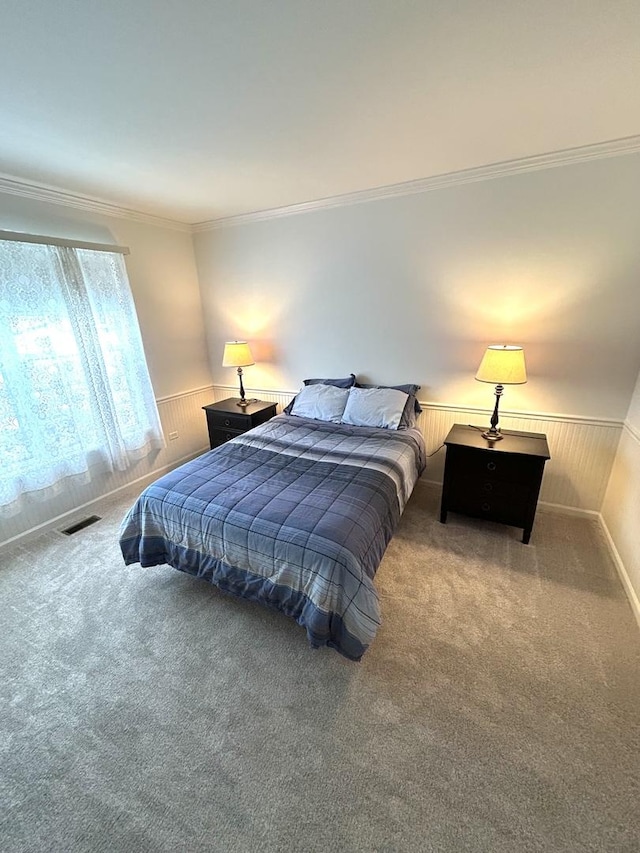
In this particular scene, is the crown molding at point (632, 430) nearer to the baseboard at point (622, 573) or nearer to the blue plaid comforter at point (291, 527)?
the baseboard at point (622, 573)

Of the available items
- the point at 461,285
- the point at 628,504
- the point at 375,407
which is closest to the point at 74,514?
the point at 375,407

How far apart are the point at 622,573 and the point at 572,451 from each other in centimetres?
87

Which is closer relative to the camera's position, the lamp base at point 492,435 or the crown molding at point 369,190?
the crown molding at point 369,190

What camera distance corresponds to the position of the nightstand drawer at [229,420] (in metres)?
3.25

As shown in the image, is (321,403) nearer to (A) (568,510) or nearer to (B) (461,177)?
(B) (461,177)

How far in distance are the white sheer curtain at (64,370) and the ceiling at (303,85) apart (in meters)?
0.63

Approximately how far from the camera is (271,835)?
1.05 metres

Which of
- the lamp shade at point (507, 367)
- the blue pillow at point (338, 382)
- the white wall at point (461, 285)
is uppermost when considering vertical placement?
the white wall at point (461, 285)

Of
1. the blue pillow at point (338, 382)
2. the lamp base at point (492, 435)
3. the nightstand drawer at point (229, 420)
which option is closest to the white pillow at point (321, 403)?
the blue pillow at point (338, 382)

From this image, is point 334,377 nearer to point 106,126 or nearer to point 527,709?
point 106,126

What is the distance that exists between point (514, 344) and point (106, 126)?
2813mm

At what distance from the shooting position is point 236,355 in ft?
10.7

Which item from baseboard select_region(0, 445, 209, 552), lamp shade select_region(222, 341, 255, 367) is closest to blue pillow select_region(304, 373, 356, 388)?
lamp shade select_region(222, 341, 255, 367)

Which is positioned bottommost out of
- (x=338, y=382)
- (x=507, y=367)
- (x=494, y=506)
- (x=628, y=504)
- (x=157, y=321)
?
(x=494, y=506)
